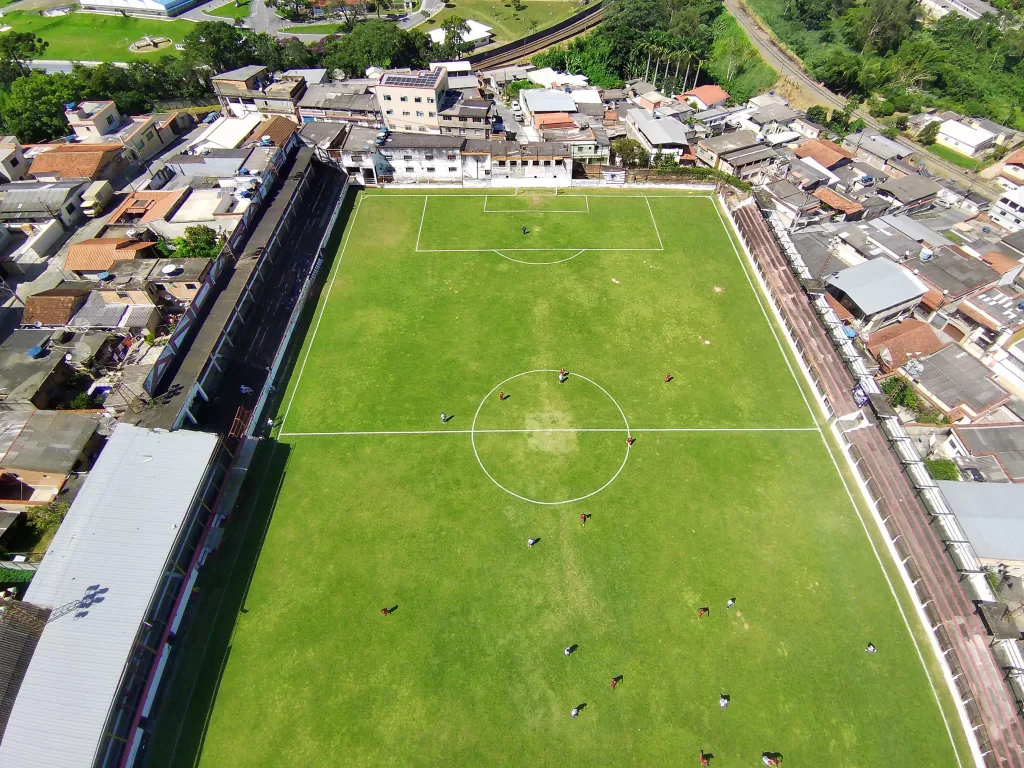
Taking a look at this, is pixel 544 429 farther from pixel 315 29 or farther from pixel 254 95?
pixel 315 29

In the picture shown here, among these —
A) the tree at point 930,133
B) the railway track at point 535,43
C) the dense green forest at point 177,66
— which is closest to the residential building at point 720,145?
the tree at point 930,133

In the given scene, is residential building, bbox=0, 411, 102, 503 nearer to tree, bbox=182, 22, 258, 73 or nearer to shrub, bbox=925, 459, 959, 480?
shrub, bbox=925, 459, 959, 480

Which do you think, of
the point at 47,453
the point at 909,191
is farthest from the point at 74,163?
the point at 909,191

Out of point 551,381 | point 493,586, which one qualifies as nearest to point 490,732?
point 493,586

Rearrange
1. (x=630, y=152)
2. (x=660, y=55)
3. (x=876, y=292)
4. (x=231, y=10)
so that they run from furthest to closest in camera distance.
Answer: (x=231, y=10) → (x=660, y=55) → (x=630, y=152) → (x=876, y=292)

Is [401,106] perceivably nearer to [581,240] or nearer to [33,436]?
[581,240]

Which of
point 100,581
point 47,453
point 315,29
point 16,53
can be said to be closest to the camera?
point 100,581
